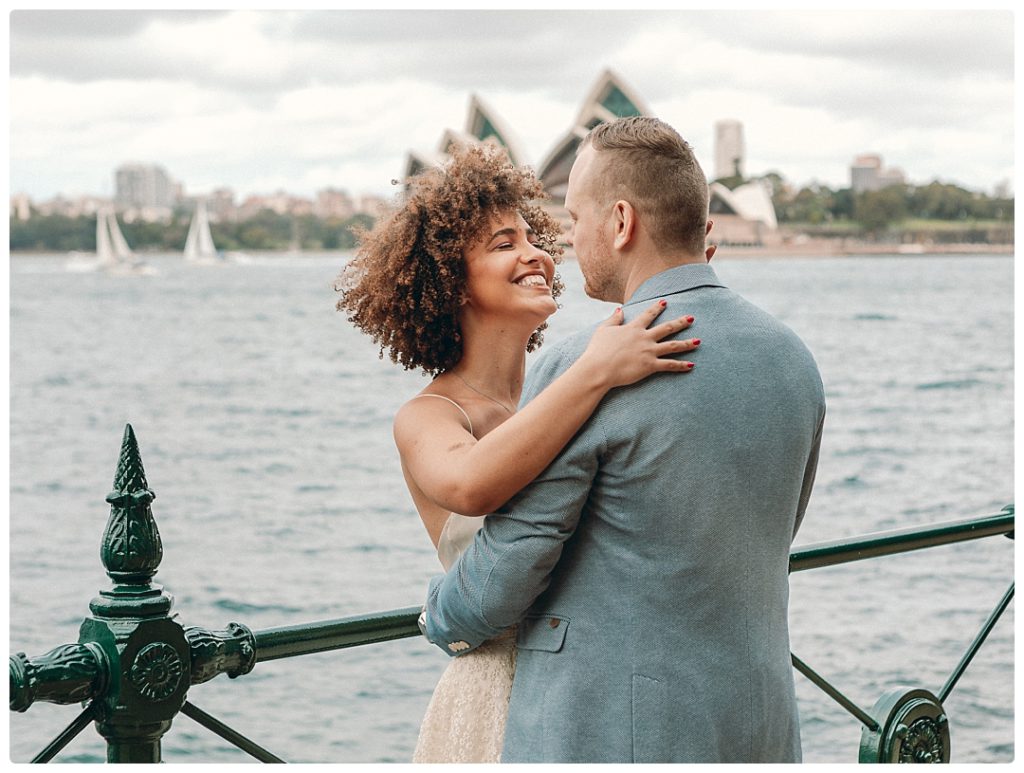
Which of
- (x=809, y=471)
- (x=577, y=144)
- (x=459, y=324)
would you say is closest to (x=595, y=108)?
(x=577, y=144)

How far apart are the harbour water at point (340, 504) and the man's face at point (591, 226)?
0.61 ft

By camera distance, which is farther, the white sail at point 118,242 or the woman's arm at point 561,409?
the white sail at point 118,242

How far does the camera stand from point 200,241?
3676 inches

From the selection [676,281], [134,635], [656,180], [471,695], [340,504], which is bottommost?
[340,504]

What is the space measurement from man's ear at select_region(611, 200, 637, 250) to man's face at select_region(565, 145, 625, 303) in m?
0.01

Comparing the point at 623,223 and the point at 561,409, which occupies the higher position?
the point at 623,223

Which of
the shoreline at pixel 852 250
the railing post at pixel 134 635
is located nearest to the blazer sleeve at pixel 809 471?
the railing post at pixel 134 635

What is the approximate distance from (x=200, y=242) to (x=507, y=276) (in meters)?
94.6

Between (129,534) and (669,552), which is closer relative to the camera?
(669,552)

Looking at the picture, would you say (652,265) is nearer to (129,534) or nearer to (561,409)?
(561,409)

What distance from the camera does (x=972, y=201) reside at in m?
67.6

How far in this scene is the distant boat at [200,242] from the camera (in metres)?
88.6

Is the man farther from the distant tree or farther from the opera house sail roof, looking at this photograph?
the distant tree

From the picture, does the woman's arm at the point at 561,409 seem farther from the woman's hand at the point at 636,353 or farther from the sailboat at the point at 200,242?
the sailboat at the point at 200,242
